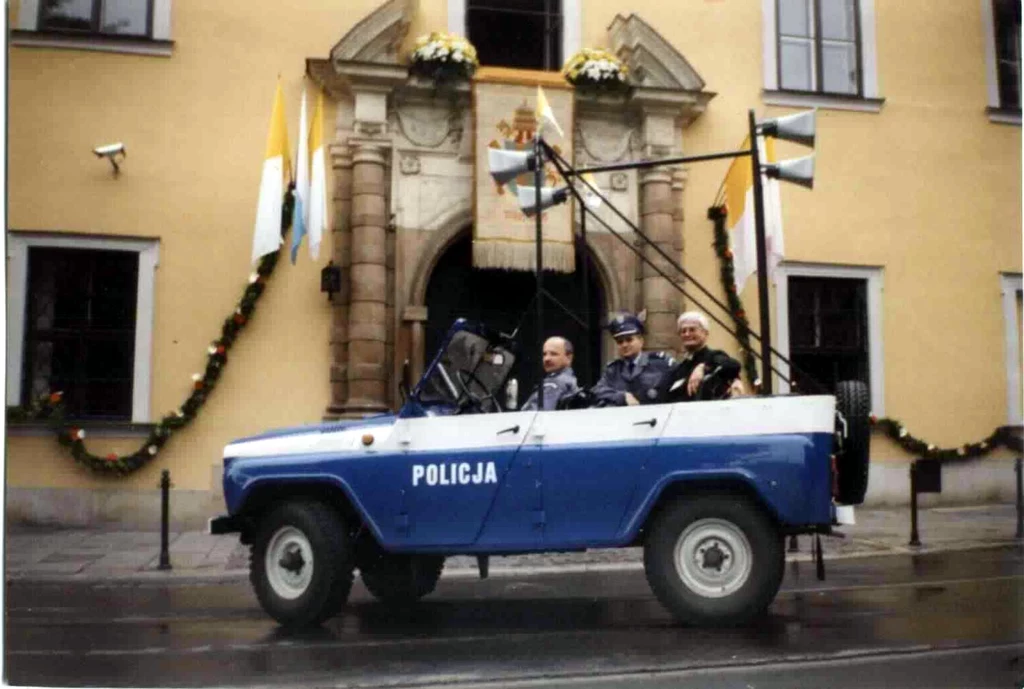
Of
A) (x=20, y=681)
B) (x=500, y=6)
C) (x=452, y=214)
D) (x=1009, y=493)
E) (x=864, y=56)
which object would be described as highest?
(x=500, y=6)

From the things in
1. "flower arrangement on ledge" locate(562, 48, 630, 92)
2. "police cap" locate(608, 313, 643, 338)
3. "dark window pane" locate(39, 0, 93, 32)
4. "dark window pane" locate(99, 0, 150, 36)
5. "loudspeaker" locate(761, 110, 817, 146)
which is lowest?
"police cap" locate(608, 313, 643, 338)

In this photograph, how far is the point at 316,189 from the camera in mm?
9555

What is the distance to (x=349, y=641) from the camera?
5340 mm

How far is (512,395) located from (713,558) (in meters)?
1.34

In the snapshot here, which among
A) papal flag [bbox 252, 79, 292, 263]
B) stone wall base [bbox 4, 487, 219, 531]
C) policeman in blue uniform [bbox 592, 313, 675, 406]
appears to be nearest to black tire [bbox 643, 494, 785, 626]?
policeman in blue uniform [bbox 592, 313, 675, 406]

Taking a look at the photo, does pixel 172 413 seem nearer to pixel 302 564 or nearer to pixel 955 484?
pixel 302 564

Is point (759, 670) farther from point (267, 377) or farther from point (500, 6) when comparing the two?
point (500, 6)

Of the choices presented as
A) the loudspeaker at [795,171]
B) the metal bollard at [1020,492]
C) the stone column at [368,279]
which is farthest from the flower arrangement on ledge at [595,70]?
the metal bollard at [1020,492]

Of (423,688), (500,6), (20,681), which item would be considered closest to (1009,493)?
(423,688)

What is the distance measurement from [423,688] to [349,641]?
111 centimetres

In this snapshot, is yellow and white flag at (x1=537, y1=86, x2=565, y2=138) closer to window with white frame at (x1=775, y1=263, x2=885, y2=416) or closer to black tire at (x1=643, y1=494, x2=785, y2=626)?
window with white frame at (x1=775, y1=263, x2=885, y2=416)

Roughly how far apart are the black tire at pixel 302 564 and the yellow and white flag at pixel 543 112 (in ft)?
15.7

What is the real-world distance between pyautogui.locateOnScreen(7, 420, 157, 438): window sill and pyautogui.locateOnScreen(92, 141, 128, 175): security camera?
1727 millimetres

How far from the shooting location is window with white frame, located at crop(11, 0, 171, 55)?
618 centimetres
